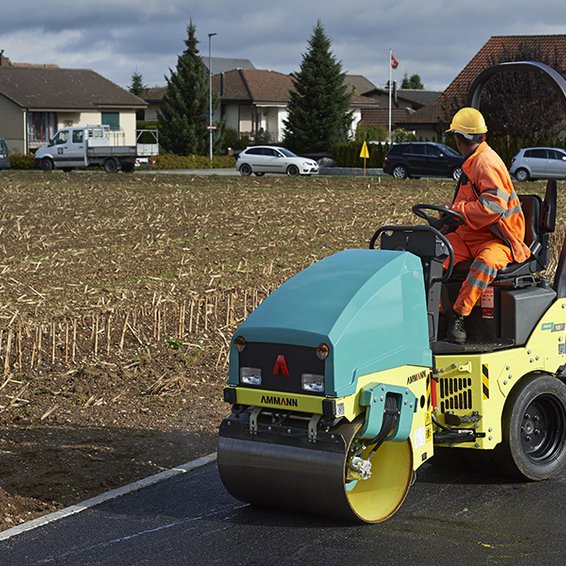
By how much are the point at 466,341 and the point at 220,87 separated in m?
82.1

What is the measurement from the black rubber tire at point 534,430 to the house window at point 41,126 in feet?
213

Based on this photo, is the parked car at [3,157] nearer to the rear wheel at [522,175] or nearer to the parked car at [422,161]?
the parked car at [422,161]

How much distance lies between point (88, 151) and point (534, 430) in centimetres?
4134

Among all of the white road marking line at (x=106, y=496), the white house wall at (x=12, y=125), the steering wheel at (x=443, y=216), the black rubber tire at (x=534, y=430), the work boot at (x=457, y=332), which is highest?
the white house wall at (x=12, y=125)

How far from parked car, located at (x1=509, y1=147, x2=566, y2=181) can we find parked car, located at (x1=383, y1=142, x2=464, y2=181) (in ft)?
7.28

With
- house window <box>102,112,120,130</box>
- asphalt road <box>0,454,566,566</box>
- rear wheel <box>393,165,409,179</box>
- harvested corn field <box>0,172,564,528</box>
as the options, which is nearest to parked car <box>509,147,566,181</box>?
rear wheel <box>393,165,409,179</box>

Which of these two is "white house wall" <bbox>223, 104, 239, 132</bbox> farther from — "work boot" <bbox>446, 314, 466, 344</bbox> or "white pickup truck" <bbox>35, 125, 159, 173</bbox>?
"work boot" <bbox>446, 314, 466, 344</bbox>

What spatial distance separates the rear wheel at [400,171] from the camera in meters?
43.0

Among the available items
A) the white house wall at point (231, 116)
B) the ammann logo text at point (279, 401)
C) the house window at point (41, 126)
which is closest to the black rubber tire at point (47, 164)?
the house window at point (41, 126)

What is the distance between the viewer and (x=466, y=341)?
7.29 meters

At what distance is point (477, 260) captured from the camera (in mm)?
7086

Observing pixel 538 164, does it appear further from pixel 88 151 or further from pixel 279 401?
pixel 279 401

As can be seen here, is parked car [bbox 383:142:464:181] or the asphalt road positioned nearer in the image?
the asphalt road

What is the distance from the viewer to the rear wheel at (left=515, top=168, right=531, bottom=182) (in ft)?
137
